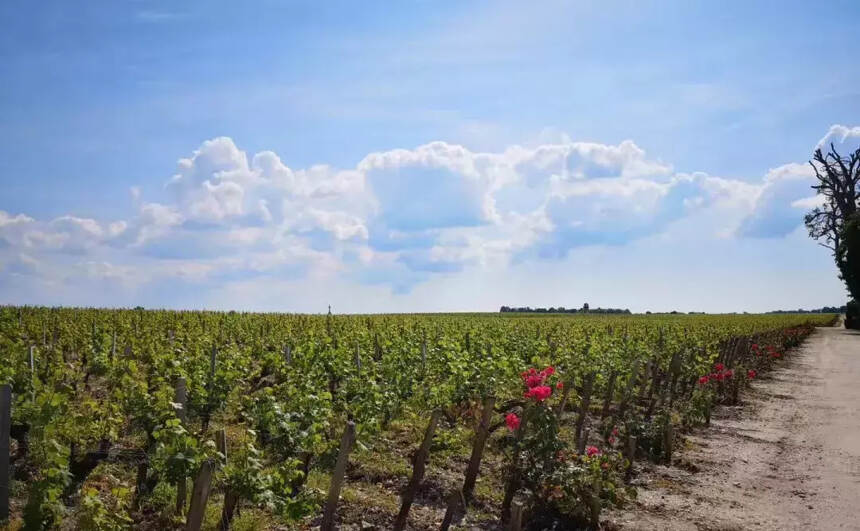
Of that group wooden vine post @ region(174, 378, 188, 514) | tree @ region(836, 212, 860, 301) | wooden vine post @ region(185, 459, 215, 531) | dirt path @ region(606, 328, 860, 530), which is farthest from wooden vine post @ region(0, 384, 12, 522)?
tree @ region(836, 212, 860, 301)

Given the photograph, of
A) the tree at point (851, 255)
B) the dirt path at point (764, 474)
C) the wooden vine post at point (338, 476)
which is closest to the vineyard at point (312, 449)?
the wooden vine post at point (338, 476)

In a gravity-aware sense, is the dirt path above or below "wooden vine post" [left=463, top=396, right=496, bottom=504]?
below

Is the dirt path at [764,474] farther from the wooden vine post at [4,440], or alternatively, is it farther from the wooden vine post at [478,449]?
the wooden vine post at [4,440]

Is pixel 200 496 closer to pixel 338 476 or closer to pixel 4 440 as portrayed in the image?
pixel 338 476

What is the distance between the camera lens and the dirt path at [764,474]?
8.48 meters

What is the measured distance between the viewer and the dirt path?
848 cm

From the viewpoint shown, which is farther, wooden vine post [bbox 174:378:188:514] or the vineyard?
wooden vine post [bbox 174:378:188:514]

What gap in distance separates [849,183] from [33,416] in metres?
61.4

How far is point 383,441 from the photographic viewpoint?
36.5 feet

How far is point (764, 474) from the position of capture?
35.3 feet

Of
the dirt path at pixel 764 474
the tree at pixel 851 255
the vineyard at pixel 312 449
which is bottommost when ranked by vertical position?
the dirt path at pixel 764 474

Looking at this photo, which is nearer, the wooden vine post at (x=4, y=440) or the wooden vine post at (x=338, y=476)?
the wooden vine post at (x=338, y=476)

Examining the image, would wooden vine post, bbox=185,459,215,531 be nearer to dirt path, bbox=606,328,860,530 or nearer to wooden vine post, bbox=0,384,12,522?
wooden vine post, bbox=0,384,12,522

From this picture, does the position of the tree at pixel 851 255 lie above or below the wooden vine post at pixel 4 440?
above
